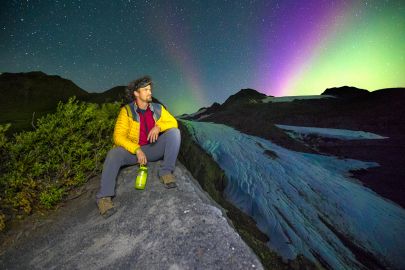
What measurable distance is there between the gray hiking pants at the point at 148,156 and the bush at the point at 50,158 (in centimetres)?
133

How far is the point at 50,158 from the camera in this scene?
5316 millimetres

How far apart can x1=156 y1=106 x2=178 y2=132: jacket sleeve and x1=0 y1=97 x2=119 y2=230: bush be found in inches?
68.8

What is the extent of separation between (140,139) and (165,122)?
0.55 m

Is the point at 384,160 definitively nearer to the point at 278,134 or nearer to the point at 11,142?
the point at 278,134

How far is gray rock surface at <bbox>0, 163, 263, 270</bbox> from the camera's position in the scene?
325 cm

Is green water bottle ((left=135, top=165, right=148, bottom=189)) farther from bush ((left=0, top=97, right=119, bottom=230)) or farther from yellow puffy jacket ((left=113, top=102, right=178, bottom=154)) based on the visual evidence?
bush ((left=0, top=97, right=119, bottom=230))

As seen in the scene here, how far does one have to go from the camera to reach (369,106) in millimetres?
29375

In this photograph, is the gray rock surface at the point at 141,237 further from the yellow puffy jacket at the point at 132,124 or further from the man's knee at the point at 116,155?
the yellow puffy jacket at the point at 132,124

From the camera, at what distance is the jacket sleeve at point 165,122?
490 cm

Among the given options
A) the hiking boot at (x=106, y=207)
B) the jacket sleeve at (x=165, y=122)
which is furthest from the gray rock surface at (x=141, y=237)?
the jacket sleeve at (x=165, y=122)

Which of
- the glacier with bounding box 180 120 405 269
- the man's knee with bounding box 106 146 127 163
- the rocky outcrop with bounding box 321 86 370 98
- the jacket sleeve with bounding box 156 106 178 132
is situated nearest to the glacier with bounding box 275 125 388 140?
the glacier with bounding box 180 120 405 269

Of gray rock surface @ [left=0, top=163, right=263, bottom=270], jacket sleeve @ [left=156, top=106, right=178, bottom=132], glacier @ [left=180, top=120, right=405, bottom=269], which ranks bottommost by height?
glacier @ [left=180, top=120, right=405, bottom=269]

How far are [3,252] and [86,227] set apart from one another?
147 centimetres

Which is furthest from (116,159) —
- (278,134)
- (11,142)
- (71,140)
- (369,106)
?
(369,106)
